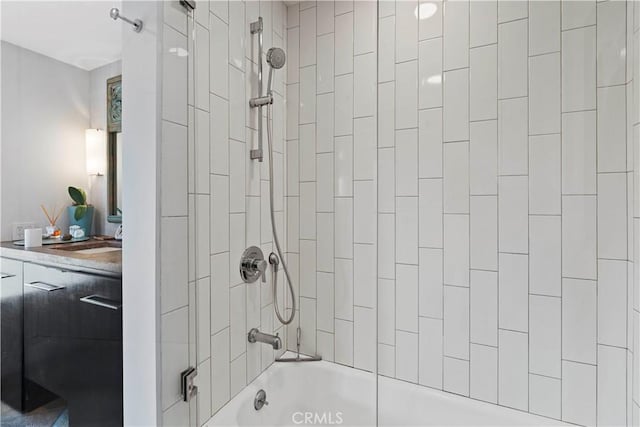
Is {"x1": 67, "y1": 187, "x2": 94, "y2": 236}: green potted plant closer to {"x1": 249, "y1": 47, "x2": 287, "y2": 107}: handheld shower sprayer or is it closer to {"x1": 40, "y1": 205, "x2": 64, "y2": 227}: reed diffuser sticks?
{"x1": 40, "y1": 205, "x2": 64, "y2": 227}: reed diffuser sticks

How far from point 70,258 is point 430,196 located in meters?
1.29

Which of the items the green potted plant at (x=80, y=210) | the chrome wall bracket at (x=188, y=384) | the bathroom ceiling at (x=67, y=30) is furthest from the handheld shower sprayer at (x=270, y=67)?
the chrome wall bracket at (x=188, y=384)

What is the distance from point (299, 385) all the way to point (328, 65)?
1.27 m

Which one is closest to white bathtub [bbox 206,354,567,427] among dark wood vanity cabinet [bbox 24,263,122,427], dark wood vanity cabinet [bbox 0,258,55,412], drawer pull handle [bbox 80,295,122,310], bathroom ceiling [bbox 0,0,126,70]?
dark wood vanity cabinet [bbox 24,263,122,427]

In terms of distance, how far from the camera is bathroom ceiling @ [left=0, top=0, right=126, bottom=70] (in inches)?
31.9

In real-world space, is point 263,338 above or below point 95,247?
below

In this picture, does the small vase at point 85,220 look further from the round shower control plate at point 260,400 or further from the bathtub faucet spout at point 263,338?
the round shower control plate at point 260,400

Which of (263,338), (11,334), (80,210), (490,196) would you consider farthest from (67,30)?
(490,196)

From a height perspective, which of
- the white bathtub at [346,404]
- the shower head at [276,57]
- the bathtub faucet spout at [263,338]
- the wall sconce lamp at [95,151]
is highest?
the shower head at [276,57]

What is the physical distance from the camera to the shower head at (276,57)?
1315mm

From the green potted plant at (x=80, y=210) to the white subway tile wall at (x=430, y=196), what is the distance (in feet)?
0.75

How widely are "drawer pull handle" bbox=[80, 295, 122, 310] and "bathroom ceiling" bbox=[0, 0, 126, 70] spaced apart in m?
0.71

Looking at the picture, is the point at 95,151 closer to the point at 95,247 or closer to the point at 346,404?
the point at 95,247

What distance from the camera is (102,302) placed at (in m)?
1.16
